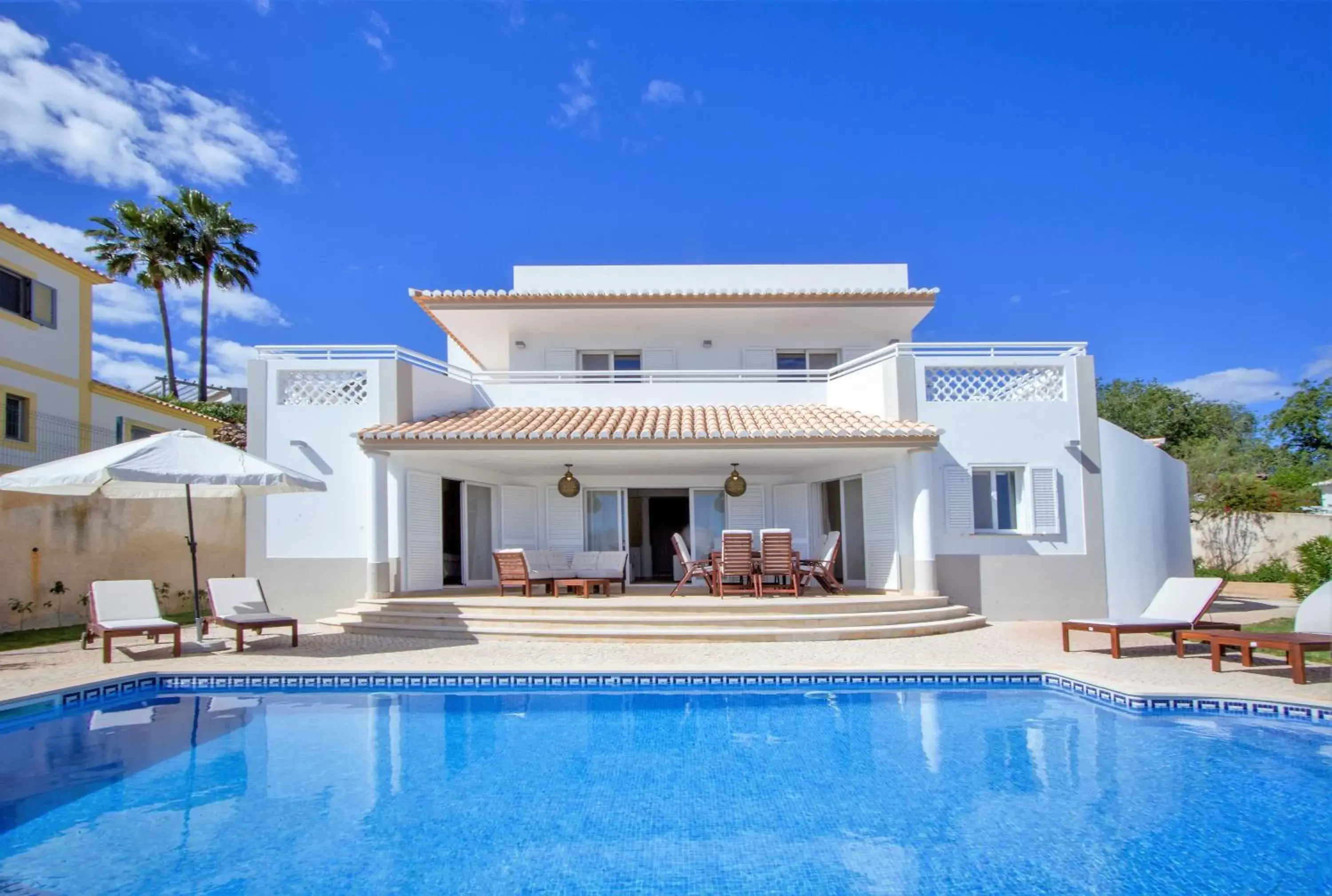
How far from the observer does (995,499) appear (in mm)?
14953

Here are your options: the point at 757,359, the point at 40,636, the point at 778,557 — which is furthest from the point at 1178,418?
the point at 40,636

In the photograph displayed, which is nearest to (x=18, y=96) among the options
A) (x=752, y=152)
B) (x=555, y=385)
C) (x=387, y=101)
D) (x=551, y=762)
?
(x=387, y=101)

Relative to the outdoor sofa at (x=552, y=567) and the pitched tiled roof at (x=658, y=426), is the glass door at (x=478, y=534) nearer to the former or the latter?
the outdoor sofa at (x=552, y=567)

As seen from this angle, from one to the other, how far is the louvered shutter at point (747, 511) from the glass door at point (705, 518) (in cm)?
18

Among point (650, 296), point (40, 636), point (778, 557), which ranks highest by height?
point (650, 296)

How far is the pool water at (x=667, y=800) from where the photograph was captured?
15.8ft

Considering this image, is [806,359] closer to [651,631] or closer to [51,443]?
[651,631]

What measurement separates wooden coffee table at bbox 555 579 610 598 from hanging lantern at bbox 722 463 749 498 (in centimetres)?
337

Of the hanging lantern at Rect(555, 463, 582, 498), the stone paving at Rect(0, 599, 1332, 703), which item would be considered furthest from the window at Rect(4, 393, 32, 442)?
the hanging lantern at Rect(555, 463, 582, 498)

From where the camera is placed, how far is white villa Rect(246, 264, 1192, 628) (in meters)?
14.5

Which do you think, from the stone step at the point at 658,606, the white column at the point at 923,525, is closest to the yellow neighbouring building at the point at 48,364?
the stone step at the point at 658,606

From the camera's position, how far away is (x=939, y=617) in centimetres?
1362

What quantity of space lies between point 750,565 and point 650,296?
6.72 meters

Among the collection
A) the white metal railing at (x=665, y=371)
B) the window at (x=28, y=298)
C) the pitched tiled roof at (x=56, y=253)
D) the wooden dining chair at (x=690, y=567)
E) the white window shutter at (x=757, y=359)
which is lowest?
the wooden dining chair at (x=690, y=567)
